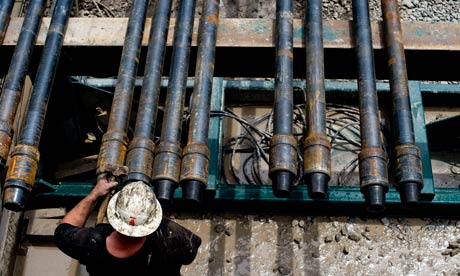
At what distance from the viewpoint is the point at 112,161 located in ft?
9.09

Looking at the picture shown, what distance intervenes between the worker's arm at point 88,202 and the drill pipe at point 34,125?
9.4 inches

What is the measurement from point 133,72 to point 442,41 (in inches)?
68.3

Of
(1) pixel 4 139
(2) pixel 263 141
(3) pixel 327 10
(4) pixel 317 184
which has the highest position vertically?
(3) pixel 327 10

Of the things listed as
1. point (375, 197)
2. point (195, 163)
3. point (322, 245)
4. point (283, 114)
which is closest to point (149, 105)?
point (195, 163)

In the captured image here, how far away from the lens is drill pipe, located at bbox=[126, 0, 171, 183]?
2.79 metres

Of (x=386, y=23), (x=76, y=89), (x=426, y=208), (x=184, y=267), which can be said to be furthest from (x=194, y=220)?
(x=386, y=23)

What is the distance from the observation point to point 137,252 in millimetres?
2471

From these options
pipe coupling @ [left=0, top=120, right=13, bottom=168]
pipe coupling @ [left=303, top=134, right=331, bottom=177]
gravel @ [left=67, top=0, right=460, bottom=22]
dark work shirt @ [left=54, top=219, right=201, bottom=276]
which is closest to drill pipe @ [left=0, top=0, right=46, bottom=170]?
pipe coupling @ [left=0, top=120, right=13, bottom=168]

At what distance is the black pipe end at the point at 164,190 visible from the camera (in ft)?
8.92

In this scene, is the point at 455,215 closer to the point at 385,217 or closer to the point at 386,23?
the point at 385,217

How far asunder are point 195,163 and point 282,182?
0.42 metres

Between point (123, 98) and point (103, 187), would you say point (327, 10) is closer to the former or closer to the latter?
point (123, 98)

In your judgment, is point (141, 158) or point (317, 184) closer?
point (317, 184)

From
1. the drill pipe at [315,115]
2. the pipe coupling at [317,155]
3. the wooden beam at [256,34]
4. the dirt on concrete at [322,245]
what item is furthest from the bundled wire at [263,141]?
the pipe coupling at [317,155]
